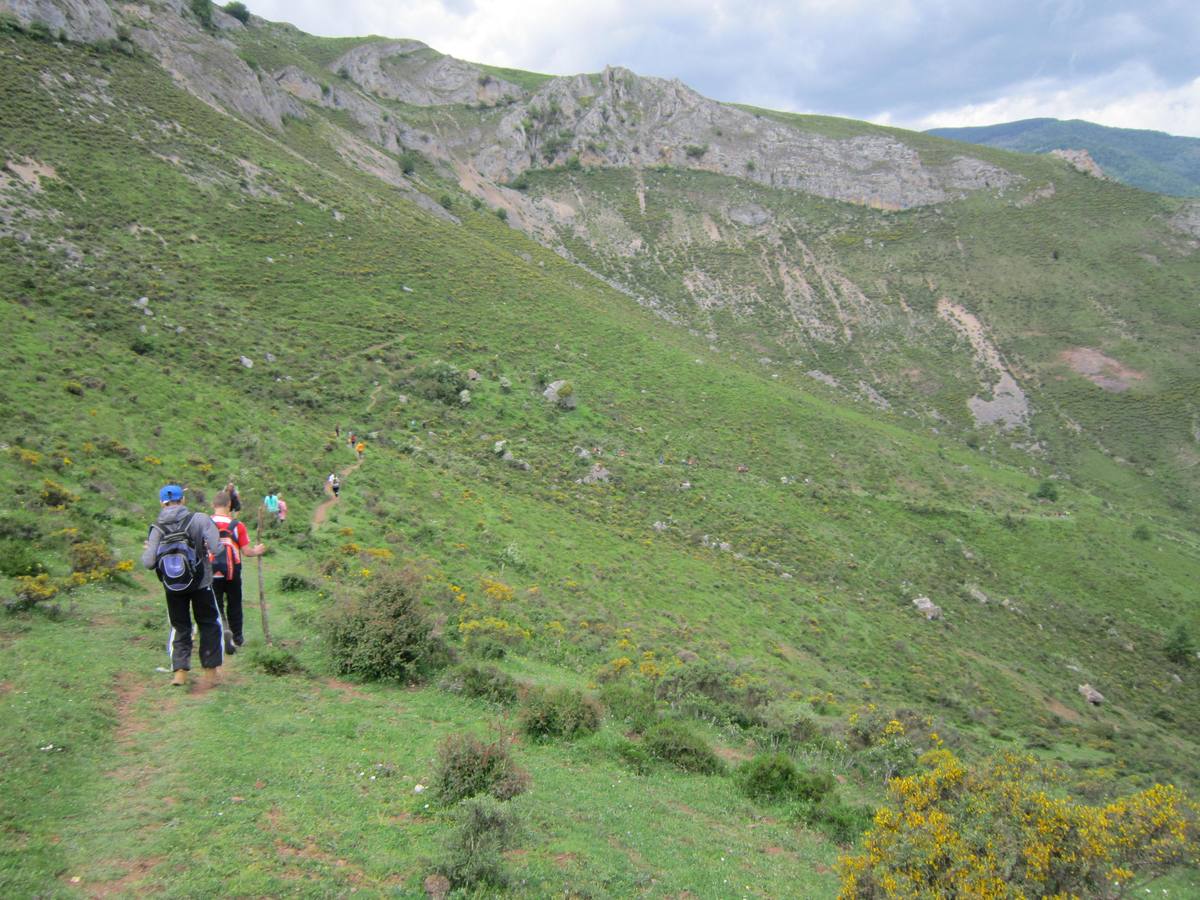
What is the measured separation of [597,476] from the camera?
32531 mm

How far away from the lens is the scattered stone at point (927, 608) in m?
29.2

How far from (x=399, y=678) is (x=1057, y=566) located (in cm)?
4027

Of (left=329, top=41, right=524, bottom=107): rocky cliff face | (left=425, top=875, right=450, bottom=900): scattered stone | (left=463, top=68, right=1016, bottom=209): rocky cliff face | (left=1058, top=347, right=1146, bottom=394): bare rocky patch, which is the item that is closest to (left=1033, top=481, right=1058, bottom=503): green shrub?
(left=1058, top=347, right=1146, bottom=394): bare rocky patch

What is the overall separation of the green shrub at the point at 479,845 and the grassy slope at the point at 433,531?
36cm

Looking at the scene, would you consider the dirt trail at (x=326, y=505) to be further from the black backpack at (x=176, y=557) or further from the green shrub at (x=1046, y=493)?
the green shrub at (x=1046, y=493)

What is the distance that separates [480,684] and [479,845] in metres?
5.02

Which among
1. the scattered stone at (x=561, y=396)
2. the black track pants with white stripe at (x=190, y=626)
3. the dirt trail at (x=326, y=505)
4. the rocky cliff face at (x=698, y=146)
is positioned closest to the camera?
the black track pants with white stripe at (x=190, y=626)

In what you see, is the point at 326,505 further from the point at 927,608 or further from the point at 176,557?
the point at 927,608

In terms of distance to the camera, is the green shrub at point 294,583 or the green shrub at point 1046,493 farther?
the green shrub at point 1046,493

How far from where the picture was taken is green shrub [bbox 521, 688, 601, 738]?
951cm

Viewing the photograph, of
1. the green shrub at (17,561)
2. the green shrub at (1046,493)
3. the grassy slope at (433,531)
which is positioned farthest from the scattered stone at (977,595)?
the green shrub at (17,561)

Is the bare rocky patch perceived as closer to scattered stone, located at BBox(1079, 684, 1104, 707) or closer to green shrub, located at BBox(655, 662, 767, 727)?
scattered stone, located at BBox(1079, 684, 1104, 707)

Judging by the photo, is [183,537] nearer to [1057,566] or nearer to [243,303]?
[243,303]

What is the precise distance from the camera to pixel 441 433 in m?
31.3
